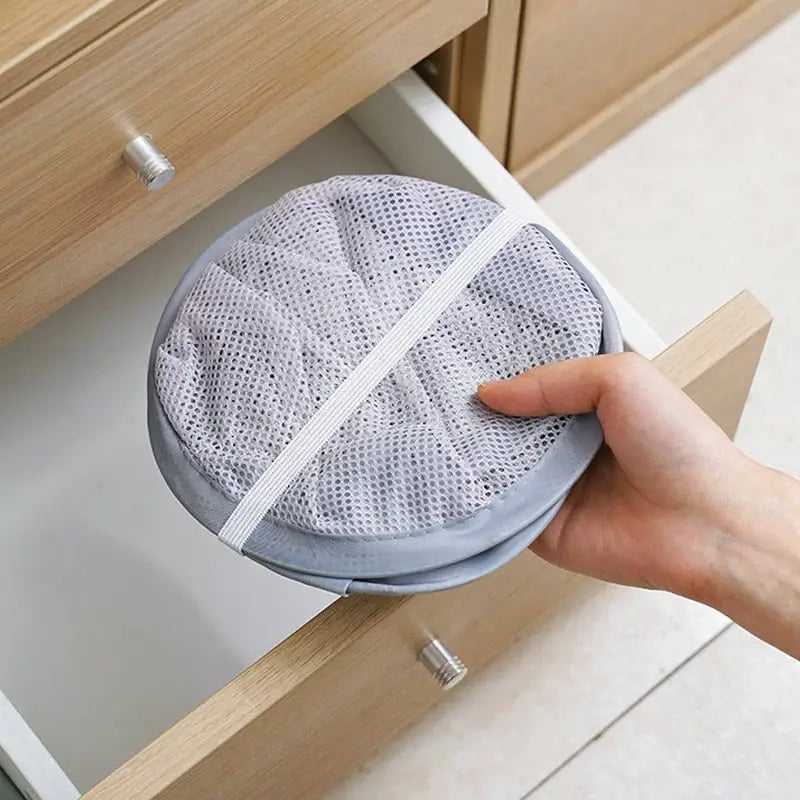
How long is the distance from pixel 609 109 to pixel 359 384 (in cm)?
54

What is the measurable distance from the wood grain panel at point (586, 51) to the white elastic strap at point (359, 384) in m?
0.25

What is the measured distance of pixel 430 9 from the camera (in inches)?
32.6

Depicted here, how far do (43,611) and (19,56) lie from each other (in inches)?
16.7

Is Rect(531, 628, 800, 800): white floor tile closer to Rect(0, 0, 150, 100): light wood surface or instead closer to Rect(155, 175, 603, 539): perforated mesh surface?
Rect(155, 175, 603, 539): perforated mesh surface

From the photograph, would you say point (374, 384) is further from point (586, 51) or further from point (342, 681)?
point (586, 51)

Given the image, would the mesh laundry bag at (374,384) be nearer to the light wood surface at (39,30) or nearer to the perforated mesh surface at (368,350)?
the perforated mesh surface at (368,350)

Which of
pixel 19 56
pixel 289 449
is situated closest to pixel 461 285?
pixel 289 449

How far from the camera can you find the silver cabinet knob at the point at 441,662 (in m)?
0.80

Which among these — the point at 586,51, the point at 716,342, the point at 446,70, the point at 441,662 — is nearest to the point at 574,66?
the point at 586,51

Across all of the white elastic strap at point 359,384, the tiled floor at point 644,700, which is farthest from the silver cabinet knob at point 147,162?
the tiled floor at point 644,700

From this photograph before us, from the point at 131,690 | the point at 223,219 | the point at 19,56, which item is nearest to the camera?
the point at 19,56

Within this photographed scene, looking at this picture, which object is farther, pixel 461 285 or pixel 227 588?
pixel 227 588

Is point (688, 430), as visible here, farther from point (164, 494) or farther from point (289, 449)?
point (164, 494)

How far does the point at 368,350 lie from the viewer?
0.71 metres
